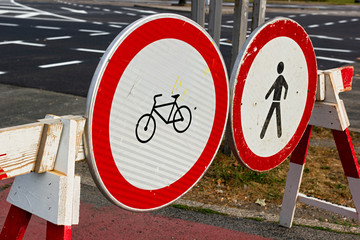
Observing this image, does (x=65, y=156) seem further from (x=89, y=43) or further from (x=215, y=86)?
(x=89, y=43)

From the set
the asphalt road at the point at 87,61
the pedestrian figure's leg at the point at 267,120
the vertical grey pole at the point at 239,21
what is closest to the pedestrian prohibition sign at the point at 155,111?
the pedestrian figure's leg at the point at 267,120

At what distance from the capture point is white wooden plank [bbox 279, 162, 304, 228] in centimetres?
349

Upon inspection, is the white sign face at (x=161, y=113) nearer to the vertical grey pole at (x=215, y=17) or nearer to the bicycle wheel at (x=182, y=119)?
the bicycle wheel at (x=182, y=119)

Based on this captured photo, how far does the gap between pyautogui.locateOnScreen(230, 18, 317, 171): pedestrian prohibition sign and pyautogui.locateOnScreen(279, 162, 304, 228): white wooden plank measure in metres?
0.66

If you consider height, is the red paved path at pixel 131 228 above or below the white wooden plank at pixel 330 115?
below

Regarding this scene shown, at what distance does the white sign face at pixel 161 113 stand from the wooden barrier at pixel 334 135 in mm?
1153

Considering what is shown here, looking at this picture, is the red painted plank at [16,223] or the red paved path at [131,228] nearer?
the red painted plank at [16,223]

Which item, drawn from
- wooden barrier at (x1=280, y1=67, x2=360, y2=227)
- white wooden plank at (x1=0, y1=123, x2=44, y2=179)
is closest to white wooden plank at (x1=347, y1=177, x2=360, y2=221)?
wooden barrier at (x1=280, y1=67, x2=360, y2=227)

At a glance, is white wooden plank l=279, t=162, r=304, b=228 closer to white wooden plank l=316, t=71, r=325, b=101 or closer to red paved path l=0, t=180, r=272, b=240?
red paved path l=0, t=180, r=272, b=240

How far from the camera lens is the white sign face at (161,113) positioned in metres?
1.81

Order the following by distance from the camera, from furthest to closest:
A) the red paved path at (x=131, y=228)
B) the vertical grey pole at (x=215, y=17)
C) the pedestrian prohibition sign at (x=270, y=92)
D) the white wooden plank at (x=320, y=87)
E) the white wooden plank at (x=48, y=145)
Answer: the vertical grey pole at (x=215, y=17) → the red paved path at (x=131, y=228) → the white wooden plank at (x=320, y=87) → the pedestrian prohibition sign at (x=270, y=92) → the white wooden plank at (x=48, y=145)

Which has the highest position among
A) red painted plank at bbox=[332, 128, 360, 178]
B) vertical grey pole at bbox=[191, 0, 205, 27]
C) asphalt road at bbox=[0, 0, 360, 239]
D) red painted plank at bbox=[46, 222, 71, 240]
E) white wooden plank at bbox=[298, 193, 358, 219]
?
vertical grey pole at bbox=[191, 0, 205, 27]

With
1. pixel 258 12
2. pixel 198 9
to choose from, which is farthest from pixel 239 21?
pixel 198 9

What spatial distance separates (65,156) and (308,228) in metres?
2.39
